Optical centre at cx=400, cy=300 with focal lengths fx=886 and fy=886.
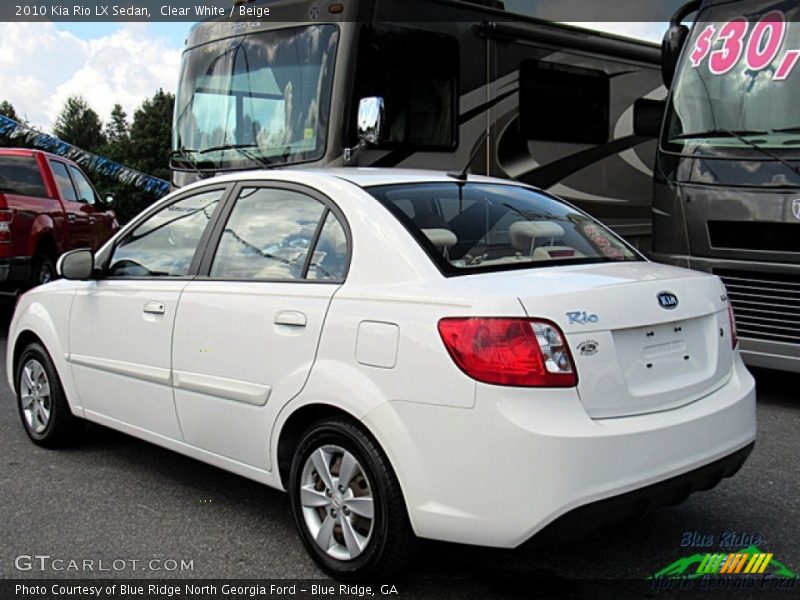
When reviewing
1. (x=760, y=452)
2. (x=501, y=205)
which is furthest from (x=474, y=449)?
(x=760, y=452)

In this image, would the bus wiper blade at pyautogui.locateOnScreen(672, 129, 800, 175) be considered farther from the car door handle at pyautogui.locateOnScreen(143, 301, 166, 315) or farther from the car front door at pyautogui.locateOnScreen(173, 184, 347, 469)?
the car door handle at pyautogui.locateOnScreen(143, 301, 166, 315)

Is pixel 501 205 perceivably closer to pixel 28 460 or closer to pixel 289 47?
pixel 28 460

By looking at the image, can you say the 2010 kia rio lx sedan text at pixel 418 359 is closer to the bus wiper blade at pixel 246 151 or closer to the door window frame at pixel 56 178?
the bus wiper blade at pixel 246 151

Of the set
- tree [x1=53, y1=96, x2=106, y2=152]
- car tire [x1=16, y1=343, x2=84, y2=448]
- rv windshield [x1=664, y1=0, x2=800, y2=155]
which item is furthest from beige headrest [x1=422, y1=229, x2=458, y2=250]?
tree [x1=53, y1=96, x2=106, y2=152]

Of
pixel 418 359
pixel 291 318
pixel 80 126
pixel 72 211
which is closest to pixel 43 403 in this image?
pixel 291 318

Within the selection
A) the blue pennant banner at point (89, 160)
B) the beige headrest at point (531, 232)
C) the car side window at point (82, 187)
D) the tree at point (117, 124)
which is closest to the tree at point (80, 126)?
the tree at point (117, 124)

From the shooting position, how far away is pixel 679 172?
650 centimetres

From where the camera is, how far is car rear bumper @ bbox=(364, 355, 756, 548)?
9.37 feet

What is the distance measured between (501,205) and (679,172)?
3.05 m

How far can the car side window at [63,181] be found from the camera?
1145 cm

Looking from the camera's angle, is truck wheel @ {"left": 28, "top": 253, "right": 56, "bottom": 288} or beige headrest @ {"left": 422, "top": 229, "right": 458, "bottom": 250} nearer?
Answer: beige headrest @ {"left": 422, "top": 229, "right": 458, "bottom": 250}

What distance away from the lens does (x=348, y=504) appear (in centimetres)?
330

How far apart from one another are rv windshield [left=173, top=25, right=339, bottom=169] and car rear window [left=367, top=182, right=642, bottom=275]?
13.3 ft

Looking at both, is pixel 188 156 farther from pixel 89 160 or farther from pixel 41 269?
pixel 89 160
